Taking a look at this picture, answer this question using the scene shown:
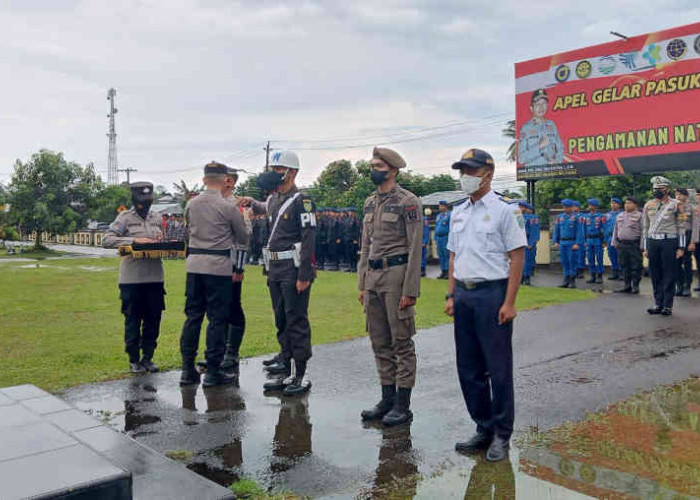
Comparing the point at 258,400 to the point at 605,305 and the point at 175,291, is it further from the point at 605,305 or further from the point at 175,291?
the point at 175,291

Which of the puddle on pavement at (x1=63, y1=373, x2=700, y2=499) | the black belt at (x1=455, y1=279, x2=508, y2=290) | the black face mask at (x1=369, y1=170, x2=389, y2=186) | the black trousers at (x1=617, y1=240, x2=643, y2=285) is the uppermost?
the black face mask at (x1=369, y1=170, x2=389, y2=186)

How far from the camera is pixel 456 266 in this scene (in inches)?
166

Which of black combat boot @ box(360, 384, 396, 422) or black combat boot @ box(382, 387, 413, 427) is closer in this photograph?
black combat boot @ box(382, 387, 413, 427)

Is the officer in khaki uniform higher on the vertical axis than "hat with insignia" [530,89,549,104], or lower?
lower

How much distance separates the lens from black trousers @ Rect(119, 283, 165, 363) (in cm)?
630

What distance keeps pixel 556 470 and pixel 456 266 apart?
1369 mm

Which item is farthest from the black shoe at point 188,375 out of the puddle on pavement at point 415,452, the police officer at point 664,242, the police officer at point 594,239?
the police officer at point 594,239

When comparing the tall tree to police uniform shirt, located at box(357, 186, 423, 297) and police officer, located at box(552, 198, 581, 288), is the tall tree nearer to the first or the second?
police officer, located at box(552, 198, 581, 288)

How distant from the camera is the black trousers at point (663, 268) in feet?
30.3

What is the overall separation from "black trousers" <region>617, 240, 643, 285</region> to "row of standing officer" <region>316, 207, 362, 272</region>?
930cm

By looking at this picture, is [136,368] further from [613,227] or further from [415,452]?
[613,227]

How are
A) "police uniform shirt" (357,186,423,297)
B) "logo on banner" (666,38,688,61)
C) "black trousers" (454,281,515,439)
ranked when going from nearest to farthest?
"black trousers" (454,281,515,439), "police uniform shirt" (357,186,423,297), "logo on banner" (666,38,688,61)

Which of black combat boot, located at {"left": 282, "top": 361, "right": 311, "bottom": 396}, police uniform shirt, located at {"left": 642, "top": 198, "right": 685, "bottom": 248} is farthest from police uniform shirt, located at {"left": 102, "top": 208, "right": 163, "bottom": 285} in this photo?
police uniform shirt, located at {"left": 642, "top": 198, "right": 685, "bottom": 248}

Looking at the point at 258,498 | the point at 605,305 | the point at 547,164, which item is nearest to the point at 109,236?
the point at 258,498
